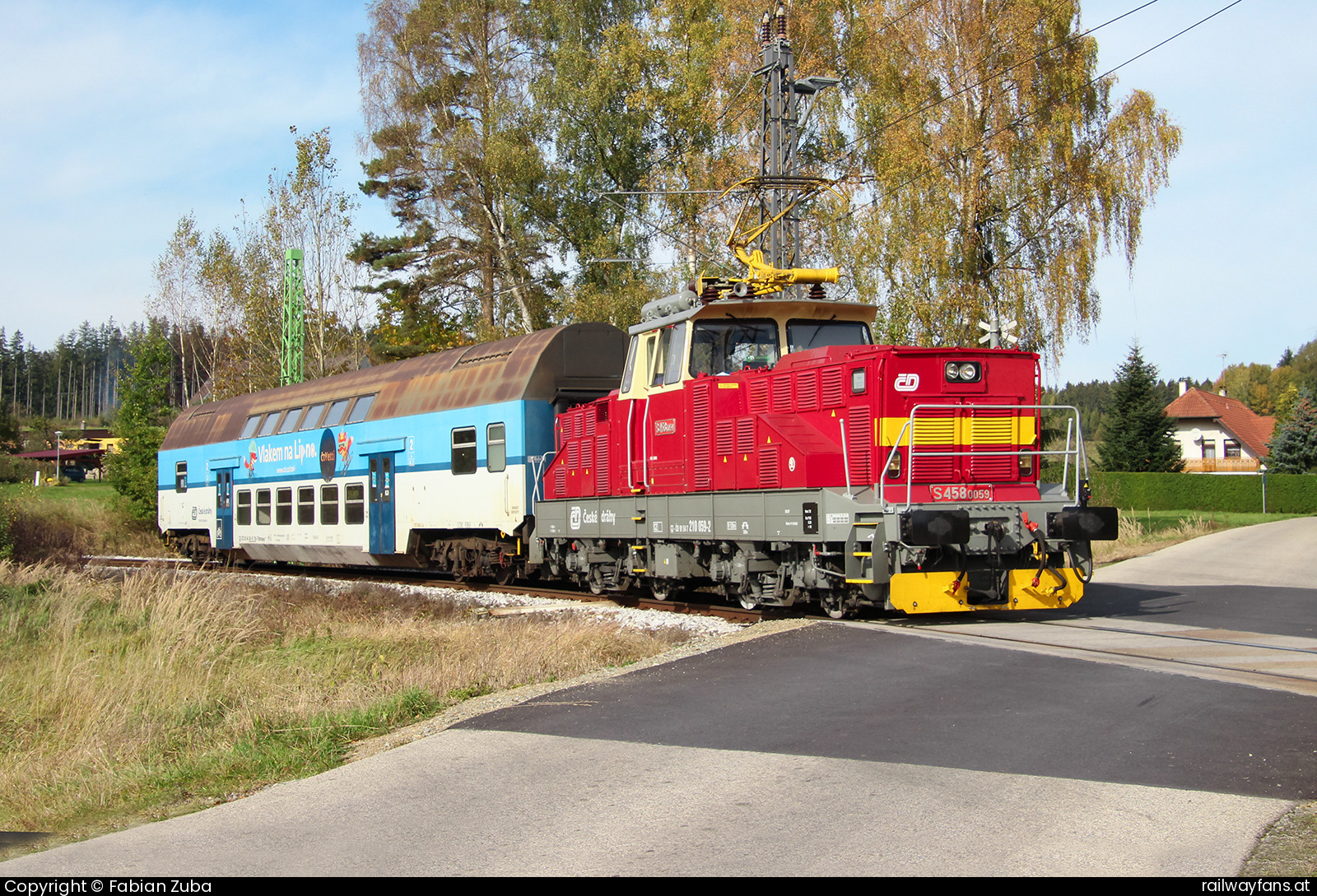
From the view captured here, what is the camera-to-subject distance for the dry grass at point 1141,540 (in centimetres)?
1944

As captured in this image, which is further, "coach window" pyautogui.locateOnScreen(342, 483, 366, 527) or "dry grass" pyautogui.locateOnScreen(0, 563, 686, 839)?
"coach window" pyautogui.locateOnScreen(342, 483, 366, 527)

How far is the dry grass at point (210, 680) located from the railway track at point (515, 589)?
1.77m

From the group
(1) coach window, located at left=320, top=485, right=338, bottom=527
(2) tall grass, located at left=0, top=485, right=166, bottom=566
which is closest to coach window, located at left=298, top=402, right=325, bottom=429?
(1) coach window, located at left=320, top=485, right=338, bottom=527

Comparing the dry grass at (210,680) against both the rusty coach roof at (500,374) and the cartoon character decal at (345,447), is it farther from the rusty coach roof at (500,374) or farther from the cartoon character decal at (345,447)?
the cartoon character decal at (345,447)

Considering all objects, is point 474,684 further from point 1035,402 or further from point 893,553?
point 1035,402

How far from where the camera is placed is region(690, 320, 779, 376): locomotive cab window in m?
12.3

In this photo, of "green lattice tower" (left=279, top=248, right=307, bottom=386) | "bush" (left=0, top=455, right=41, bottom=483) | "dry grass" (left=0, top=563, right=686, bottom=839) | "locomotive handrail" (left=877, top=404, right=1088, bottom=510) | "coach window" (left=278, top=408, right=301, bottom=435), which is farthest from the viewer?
"bush" (left=0, top=455, right=41, bottom=483)

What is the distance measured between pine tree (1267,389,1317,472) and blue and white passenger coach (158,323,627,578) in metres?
46.0

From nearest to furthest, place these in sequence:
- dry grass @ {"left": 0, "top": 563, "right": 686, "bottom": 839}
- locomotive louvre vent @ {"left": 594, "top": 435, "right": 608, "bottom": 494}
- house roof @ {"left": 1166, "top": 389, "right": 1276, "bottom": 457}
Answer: dry grass @ {"left": 0, "top": 563, "right": 686, "bottom": 839}, locomotive louvre vent @ {"left": 594, "top": 435, "right": 608, "bottom": 494}, house roof @ {"left": 1166, "top": 389, "right": 1276, "bottom": 457}

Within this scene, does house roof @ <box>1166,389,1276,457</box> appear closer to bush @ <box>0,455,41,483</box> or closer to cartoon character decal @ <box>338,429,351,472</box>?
cartoon character decal @ <box>338,429,351,472</box>

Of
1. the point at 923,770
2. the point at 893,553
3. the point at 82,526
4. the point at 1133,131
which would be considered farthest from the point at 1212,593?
the point at 82,526

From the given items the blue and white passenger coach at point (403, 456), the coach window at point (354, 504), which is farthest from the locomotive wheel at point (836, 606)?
the coach window at point (354, 504)

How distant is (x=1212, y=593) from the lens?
1323cm
